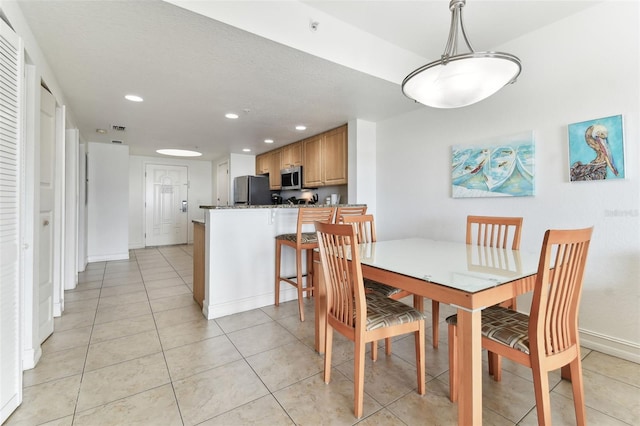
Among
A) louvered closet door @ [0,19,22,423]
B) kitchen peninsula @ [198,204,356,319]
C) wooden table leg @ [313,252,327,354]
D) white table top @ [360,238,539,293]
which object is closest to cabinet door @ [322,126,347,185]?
kitchen peninsula @ [198,204,356,319]

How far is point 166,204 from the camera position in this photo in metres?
7.08

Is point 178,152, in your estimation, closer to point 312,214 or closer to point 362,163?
point 362,163

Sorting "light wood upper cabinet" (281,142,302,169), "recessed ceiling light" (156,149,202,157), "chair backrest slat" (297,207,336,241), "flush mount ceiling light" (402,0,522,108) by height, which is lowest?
"chair backrest slat" (297,207,336,241)

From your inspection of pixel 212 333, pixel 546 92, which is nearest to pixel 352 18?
pixel 546 92

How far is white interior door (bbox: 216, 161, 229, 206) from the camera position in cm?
663

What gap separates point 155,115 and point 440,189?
12.2 ft

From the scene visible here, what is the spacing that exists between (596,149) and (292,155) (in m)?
4.22

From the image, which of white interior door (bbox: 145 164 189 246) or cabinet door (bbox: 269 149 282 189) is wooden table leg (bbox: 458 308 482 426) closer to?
cabinet door (bbox: 269 149 282 189)

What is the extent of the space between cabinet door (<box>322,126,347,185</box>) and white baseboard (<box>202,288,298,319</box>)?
1.89 meters

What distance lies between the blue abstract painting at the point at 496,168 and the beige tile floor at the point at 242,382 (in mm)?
1419

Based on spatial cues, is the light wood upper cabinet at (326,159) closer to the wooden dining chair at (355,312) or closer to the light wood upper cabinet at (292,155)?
the light wood upper cabinet at (292,155)

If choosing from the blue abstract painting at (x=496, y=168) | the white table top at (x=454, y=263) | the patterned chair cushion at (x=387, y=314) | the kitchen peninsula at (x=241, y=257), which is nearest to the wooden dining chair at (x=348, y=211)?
the kitchen peninsula at (x=241, y=257)

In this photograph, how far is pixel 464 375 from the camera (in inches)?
45.3

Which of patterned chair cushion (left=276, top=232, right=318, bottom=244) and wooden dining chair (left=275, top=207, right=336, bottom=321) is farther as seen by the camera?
patterned chair cushion (left=276, top=232, right=318, bottom=244)
